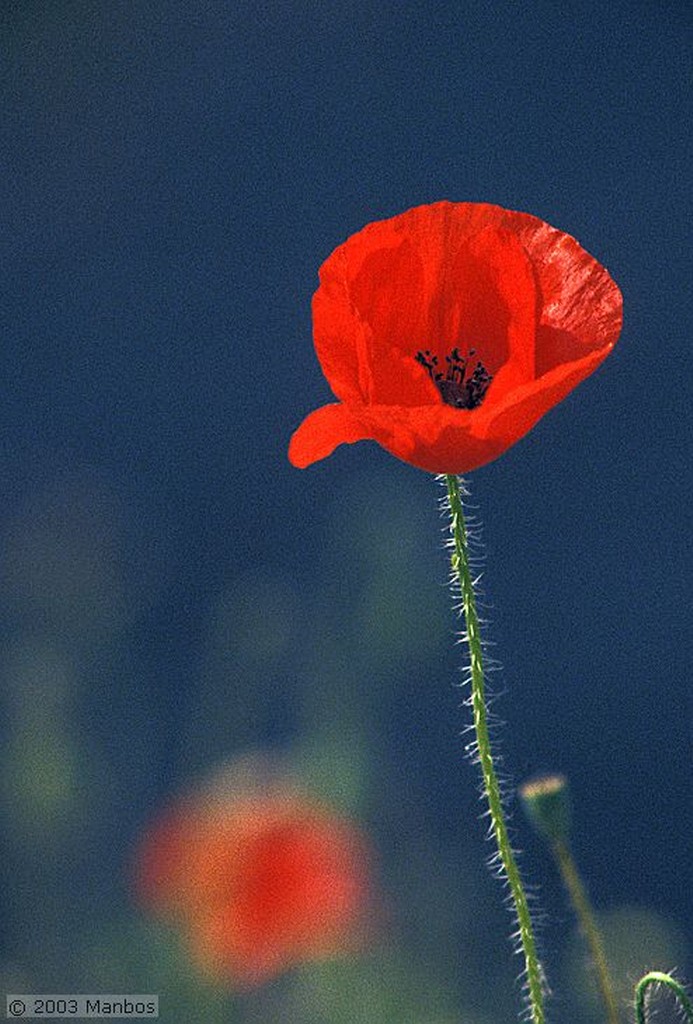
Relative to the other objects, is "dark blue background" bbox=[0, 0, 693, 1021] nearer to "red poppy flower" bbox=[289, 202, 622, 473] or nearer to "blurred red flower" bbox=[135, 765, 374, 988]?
"blurred red flower" bbox=[135, 765, 374, 988]

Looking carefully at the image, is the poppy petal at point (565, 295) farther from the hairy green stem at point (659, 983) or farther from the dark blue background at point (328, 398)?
the dark blue background at point (328, 398)

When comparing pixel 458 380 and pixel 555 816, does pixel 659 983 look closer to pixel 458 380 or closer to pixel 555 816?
pixel 555 816

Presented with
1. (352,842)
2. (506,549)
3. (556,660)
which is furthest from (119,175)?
(352,842)

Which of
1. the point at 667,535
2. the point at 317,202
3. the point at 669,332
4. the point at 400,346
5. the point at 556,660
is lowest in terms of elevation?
the point at 400,346

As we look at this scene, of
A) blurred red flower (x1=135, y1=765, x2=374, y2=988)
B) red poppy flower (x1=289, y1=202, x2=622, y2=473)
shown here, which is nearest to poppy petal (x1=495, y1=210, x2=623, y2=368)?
red poppy flower (x1=289, y1=202, x2=622, y2=473)

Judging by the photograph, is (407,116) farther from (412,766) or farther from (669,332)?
(412,766)
